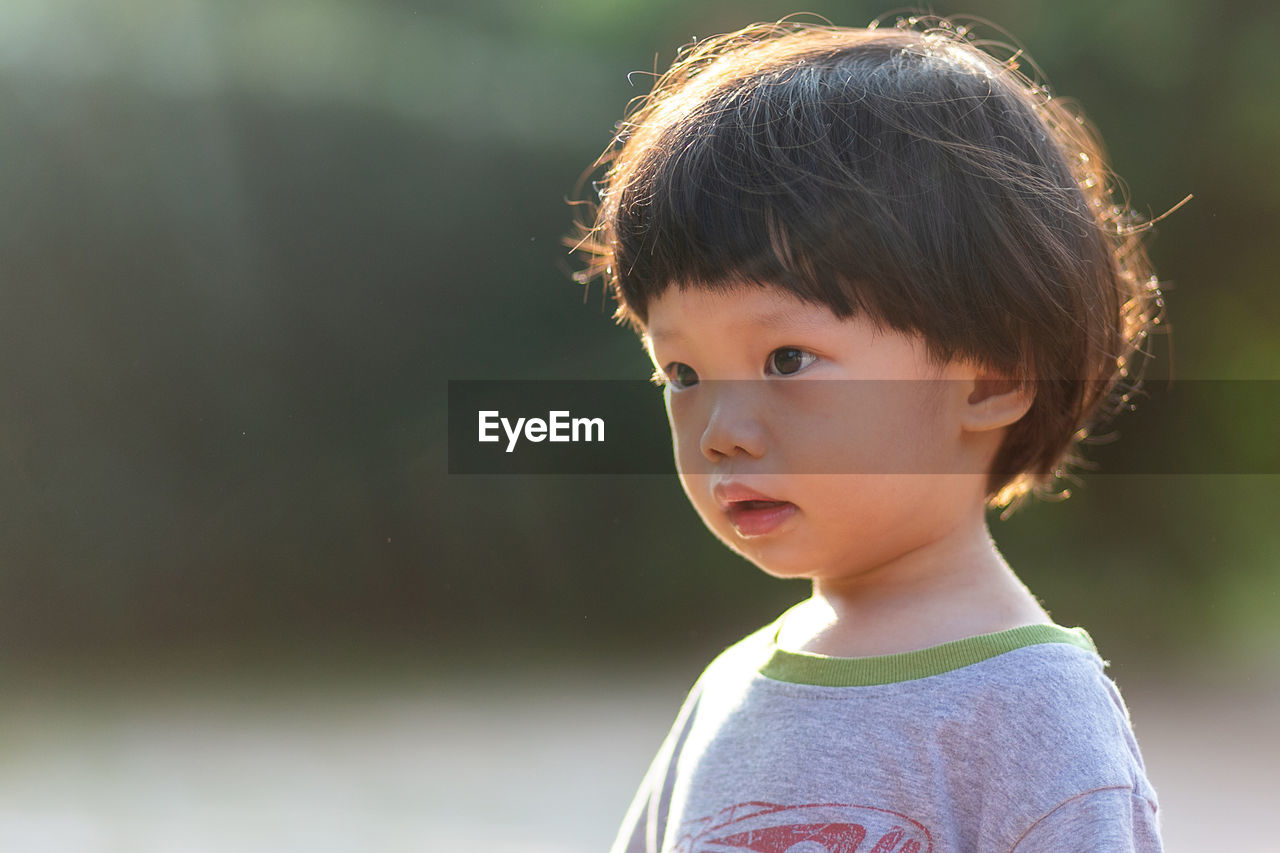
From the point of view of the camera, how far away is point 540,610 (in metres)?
1.73

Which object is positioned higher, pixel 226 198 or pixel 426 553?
pixel 226 198

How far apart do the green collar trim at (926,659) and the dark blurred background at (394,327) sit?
60 cm

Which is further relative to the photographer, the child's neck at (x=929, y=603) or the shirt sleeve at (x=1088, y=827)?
the child's neck at (x=929, y=603)

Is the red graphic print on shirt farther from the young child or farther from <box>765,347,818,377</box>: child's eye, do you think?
<box>765,347,818,377</box>: child's eye

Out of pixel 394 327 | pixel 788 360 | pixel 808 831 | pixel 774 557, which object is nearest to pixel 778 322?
pixel 788 360

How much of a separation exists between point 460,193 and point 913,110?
43.8 inches

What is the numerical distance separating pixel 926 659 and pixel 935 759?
0.17 feet

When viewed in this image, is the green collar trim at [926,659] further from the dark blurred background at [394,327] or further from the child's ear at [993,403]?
the dark blurred background at [394,327]

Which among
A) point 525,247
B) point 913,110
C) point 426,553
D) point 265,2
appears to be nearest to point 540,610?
point 426,553

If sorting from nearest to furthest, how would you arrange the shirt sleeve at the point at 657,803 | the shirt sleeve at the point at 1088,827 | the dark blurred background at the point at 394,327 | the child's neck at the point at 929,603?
the shirt sleeve at the point at 1088,827 → the child's neck at the point at 929,603 → the shirt sleeve at the point at 657,803 → the dark blurred background at the point at 394,327

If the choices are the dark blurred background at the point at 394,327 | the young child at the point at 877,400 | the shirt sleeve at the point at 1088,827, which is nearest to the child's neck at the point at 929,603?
the young child at the point at 877,400

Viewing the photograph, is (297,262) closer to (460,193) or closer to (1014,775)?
(460,193)

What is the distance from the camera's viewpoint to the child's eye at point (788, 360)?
0.60 metres

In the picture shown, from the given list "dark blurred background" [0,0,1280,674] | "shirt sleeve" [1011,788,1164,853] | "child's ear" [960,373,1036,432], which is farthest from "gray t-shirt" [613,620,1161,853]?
"dark blurred background" [0,0,1280,674]
